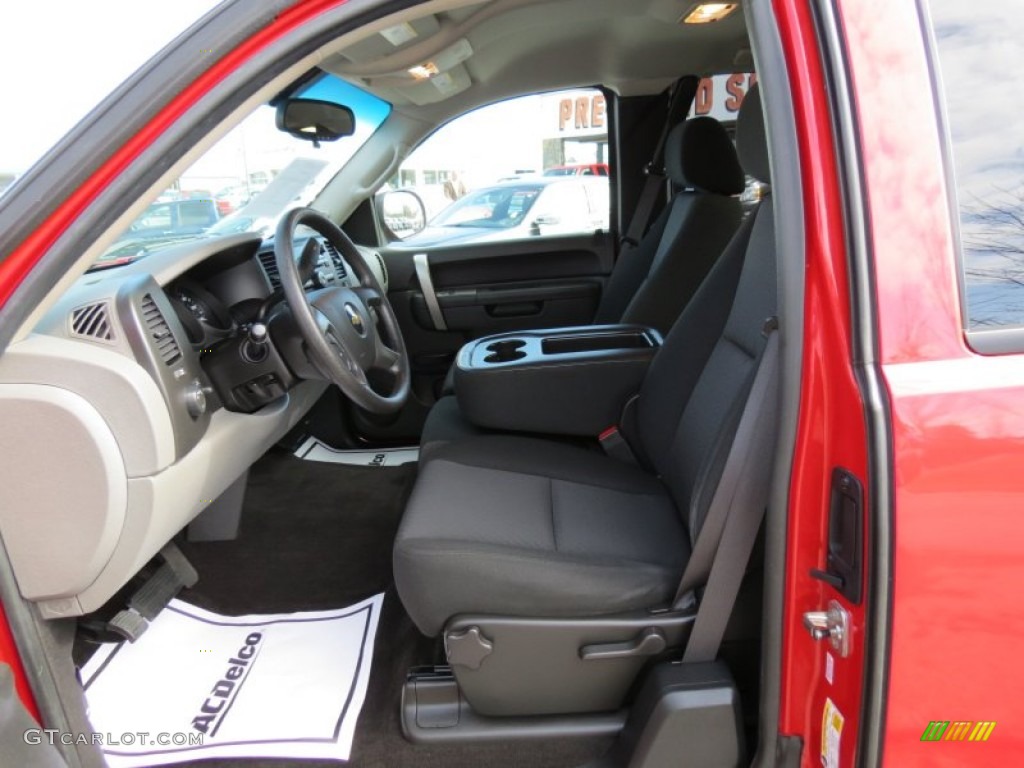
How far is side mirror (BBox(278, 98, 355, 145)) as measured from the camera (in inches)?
83.5

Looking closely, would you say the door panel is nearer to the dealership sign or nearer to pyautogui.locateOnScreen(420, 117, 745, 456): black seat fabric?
the dealership sign

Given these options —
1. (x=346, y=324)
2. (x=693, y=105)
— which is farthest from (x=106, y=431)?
(x=693, y=105)

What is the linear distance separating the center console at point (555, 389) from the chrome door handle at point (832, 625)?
1046 millimetres

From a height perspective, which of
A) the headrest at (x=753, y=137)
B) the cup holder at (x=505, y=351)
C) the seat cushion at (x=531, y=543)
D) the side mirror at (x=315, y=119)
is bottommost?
the seat cushion at (x=531, y=543)

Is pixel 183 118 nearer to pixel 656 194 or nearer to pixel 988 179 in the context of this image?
pixel 988 179

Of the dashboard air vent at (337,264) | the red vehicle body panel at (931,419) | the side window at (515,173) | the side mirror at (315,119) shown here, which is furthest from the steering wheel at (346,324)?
the side window at (515,173)

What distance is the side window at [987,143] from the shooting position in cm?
80

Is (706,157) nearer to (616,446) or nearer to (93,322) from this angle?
(616,446)

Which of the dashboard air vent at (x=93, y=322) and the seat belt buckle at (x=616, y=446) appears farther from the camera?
the seat belt buckle at (x=616, y=446)

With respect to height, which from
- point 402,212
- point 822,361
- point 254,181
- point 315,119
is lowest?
point 822,361

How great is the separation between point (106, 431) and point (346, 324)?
600 millimetres

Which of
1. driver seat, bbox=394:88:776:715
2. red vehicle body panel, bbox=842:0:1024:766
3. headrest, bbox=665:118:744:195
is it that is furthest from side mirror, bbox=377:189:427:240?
red vehicle body panel, bbox=842:0:1024:766

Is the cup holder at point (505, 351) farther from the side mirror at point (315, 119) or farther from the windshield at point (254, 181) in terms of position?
the side mirror at point (315, 119)

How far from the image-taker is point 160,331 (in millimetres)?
1253
